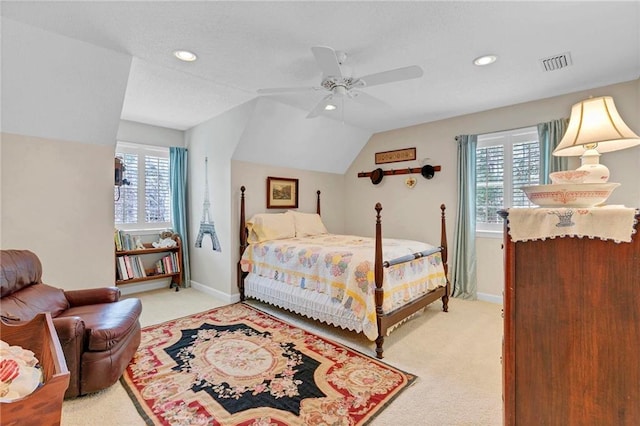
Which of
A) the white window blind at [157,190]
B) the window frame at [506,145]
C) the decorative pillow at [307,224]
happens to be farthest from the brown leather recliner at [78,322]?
the window frame at [506,145]

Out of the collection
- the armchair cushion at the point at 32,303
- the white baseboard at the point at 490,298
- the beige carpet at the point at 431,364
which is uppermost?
the armchair cushion at the point at 32,303

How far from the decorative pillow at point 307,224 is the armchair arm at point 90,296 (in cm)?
236

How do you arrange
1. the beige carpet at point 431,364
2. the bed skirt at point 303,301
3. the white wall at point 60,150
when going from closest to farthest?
the beige carpet at point 431,364, the white wall at point 60,150, the bed skirt at point 303,301

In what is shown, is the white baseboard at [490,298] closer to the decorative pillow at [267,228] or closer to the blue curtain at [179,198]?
the decorative pillow at [267,228]

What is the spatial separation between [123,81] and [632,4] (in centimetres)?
394

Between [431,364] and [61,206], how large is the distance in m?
3.70

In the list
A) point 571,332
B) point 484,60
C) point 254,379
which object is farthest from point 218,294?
point 484,60

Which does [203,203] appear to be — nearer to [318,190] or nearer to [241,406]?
[318,190]

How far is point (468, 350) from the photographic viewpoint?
8.69ft

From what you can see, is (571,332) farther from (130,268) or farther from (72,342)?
(130,268)

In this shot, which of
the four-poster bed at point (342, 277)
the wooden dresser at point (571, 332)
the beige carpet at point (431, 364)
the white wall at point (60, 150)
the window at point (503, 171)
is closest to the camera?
the wooden dresser at point (571, 332)

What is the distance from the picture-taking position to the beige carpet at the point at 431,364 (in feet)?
5.91

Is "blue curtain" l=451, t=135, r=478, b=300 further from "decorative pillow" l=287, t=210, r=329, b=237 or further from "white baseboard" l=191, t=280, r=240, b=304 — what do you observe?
"white baseboard" l=191, t=280, r=240, b=304

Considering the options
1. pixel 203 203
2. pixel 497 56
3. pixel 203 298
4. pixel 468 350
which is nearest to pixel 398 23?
pixel 497 56
